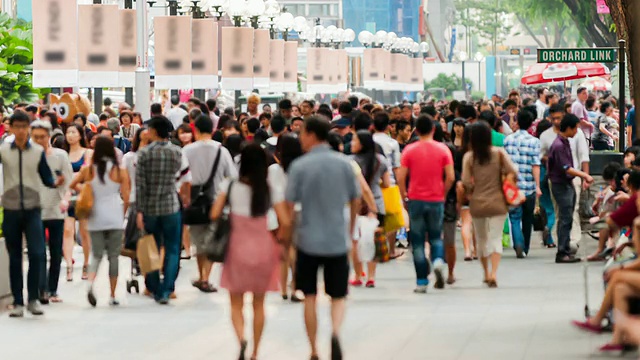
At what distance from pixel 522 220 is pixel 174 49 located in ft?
31.2

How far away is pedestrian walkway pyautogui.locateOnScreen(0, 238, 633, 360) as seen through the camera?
472 inches

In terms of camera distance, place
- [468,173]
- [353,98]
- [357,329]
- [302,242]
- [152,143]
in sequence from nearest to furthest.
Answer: [302,242], [357,329], [152,143], [468,173], [353,98]

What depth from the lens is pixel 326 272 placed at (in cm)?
1119

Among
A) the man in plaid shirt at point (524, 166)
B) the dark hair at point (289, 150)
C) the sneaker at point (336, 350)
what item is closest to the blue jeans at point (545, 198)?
the man in plaid shirt at point (524, 166)

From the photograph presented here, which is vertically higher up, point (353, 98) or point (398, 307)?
point (353, 98)

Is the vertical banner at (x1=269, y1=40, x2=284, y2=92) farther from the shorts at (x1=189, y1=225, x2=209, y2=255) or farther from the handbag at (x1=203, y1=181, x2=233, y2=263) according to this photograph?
the handbag at (x1=203, y1=181, x2=233, y2=263)

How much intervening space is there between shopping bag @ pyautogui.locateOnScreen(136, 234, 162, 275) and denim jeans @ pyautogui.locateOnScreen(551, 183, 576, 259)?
584 centimetres

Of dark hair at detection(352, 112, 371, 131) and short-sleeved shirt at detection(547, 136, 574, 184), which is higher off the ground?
dark hair at detection(352, 112, 371, 131)

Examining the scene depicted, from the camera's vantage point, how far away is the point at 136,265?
1694 centimetres

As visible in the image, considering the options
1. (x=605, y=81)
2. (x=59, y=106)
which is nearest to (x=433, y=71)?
(x=605, y=81)

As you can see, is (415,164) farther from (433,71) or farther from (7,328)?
(433,71)

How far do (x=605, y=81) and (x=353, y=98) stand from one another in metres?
32.4

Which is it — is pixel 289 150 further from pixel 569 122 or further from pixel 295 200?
pixel 569 122

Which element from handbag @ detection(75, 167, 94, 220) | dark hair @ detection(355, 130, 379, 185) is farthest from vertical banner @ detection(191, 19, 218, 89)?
handbag @ detection(75, 167, 94, 220)
